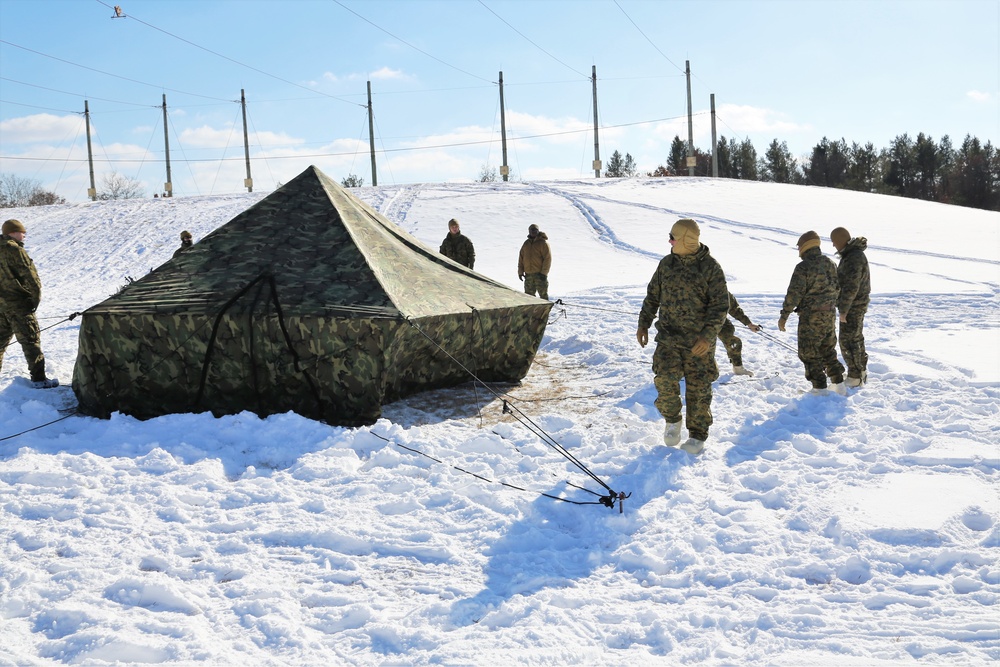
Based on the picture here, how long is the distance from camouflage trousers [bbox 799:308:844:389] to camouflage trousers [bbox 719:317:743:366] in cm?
67

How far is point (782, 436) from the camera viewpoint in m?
6.20

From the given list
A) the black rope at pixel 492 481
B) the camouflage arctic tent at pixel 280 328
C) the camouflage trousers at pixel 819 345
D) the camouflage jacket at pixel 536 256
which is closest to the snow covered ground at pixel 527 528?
the black rope at pixel 492 481

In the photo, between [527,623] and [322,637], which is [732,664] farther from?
[322,637]

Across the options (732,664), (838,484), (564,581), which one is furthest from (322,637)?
(838,484)

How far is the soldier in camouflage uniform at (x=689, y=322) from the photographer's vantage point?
18.5ft

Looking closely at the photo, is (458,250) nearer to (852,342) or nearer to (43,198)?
(852,342)

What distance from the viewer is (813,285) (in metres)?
7.14

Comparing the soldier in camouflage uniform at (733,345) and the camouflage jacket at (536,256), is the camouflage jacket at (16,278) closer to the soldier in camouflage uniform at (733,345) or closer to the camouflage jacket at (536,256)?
the soldier in camouflage uniform at (733,345)

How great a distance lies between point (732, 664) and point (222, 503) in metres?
3.22

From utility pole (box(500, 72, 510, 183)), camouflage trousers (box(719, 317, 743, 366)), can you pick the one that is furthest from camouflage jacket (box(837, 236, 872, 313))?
utility pole (box(500, 72, 510, 183))

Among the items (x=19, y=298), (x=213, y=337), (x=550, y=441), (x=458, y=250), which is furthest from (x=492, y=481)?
(x=458, y=250)

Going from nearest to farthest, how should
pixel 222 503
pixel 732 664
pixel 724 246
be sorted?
1. pixel 732 664
2. pixel 222 503
3. pixel 724 246

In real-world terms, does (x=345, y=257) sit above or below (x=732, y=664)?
above

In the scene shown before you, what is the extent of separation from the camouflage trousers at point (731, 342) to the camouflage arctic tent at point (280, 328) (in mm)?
2150
